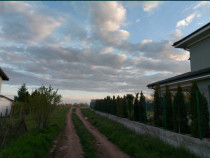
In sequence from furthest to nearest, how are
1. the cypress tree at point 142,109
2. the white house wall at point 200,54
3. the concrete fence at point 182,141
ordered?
the cypress tree at point 142,109
the white house wall at point 200,54
the concrete fence at point 182,141

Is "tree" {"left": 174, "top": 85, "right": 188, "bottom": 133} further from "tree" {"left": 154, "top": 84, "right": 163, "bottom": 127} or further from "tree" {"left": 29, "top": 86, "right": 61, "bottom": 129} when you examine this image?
→ "tree" {"left": 29, "top": 86, "right": 61, "bottom": 129}

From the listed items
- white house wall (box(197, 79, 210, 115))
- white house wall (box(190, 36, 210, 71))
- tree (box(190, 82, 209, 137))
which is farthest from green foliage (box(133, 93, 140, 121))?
tree (box(190, 82, 209, 137))

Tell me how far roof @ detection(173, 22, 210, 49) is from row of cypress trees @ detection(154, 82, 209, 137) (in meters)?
3.62

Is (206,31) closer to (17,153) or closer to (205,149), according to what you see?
(205,149)

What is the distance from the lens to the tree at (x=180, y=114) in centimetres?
691

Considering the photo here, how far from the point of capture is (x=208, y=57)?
347 inches

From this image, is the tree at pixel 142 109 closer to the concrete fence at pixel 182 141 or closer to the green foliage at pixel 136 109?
the green foliage at pixel 136 109

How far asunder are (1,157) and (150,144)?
213 inches

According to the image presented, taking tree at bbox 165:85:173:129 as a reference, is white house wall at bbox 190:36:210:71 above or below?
above

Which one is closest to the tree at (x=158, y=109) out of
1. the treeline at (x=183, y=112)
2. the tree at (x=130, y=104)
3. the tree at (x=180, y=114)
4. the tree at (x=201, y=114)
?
the treeline at (x=183, y=112)

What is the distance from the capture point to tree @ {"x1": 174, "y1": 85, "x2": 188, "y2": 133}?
6.91 meters

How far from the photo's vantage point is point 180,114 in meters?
7.04

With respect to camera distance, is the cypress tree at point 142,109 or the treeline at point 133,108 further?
the treeline at point 133,108

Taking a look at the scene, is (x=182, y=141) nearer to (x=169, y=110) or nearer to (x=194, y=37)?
(x=169, y=110)
